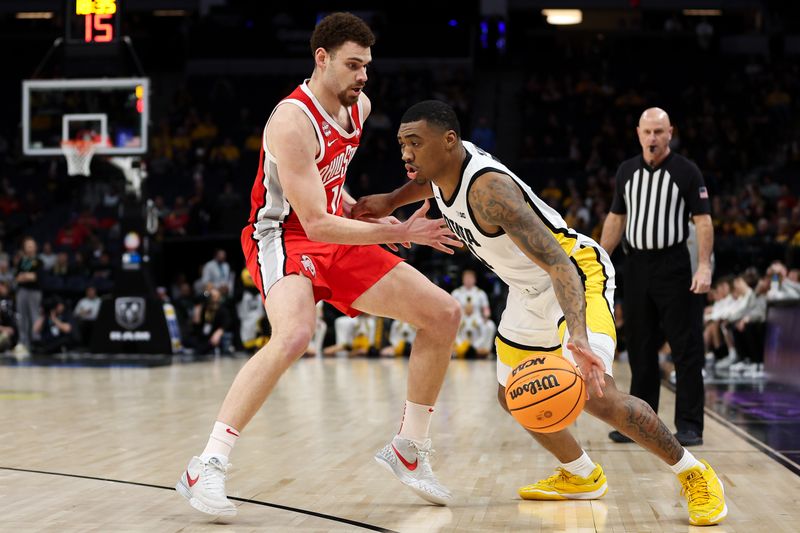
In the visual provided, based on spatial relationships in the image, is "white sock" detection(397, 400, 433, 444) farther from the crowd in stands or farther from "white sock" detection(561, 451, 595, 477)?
the crowd in stands

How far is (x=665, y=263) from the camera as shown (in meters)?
6.40

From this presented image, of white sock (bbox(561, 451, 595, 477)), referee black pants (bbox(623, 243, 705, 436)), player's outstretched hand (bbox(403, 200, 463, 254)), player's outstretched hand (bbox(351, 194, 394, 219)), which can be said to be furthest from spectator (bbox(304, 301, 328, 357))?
player's outstretched hand (bbox(403, 200, 463, 254))

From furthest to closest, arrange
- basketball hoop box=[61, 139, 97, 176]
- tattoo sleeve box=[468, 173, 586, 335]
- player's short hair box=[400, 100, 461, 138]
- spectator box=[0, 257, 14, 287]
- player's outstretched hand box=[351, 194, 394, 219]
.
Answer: spectator box=[0, 257, 14, 287] < basketball hoop box=[61, 139, 97, 176] < player's outstretched hand box=[351, 194, 394, 219] < player's short hair box=[400, 100, 461, 138] < tattoo sleeve box=[468, 173, 586, 335]

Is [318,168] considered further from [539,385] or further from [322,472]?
[322,472]

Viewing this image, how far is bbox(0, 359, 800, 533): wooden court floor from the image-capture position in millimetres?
4066

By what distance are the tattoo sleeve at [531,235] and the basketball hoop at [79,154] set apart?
10.7m

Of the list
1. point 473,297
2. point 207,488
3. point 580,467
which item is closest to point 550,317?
point 580,467

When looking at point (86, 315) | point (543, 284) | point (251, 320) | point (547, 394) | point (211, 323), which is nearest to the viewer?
point (547, 394)

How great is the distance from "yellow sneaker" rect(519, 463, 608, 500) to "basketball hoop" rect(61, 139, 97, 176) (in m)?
10.5

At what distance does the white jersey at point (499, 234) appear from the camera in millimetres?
4117

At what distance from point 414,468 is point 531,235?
1.21 meters

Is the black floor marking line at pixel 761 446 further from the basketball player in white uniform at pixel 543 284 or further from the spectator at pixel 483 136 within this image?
the spectator at pixel 483 136

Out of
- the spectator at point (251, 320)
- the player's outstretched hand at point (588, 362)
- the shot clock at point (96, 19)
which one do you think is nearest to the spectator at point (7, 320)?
the spectator at point (251, 320)

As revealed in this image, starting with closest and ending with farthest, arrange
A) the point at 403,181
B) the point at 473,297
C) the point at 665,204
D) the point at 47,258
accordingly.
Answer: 1. the point at 665,204
2. the point at 473,297
3. the point at 47,258
4. the point at 403,181
